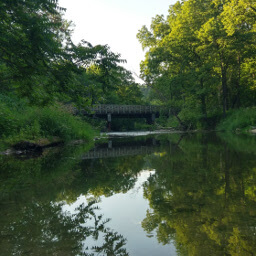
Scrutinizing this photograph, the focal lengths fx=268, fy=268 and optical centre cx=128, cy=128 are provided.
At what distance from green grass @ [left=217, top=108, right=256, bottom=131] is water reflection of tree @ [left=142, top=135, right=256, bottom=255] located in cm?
1898

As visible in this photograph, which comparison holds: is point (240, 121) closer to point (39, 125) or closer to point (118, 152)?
point (118, 152)

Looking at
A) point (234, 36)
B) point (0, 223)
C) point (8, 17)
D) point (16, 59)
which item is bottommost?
point (0, 223)

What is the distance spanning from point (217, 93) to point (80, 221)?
3491 cm

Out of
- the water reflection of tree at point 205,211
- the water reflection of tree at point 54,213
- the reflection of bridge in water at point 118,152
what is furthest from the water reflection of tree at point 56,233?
the reflection of bridge in water at point 118,152

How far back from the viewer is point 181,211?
314 centimetres

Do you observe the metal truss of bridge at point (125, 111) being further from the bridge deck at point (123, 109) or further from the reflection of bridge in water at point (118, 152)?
the reflection of bridge in water at point (118, 152)

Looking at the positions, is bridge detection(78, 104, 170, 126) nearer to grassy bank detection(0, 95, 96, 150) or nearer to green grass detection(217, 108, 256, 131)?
green grass detection(217, 108, 256, 131)

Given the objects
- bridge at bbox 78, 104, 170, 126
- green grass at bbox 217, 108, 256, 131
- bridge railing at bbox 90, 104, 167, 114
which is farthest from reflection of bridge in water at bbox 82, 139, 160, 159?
bridge railing at bbox 90, 104, 167, 114

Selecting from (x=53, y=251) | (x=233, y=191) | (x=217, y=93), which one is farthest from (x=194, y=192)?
(x=217, y=93)

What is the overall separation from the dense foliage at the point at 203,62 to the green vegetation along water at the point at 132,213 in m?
24.9

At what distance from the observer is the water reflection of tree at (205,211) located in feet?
7.63

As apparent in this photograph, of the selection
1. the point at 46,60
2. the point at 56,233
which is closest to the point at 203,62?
the point at 46,60

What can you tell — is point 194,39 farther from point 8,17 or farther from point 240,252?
point 240,252

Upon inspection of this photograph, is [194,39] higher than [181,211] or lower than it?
higher
